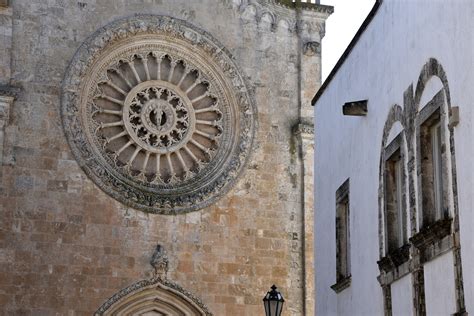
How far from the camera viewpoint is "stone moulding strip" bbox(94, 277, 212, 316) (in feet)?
67.7

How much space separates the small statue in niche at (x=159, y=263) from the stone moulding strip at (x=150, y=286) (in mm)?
116

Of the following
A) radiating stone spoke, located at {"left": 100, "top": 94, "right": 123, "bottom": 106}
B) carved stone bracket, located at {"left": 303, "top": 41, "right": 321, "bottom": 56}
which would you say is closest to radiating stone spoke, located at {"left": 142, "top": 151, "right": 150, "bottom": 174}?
radiating stone spoke, located at {"left": 100, "top": 94, "right": 123, "bottom": 106}

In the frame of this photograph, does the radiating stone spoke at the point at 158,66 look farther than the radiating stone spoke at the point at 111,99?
Yes

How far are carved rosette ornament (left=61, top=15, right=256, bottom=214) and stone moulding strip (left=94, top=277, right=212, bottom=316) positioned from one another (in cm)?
163

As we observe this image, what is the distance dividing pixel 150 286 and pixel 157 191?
2232mm

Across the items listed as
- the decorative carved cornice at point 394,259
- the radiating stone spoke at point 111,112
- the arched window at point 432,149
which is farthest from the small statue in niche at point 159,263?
the arched window at point 432,149

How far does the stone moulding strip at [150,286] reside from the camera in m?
20.6

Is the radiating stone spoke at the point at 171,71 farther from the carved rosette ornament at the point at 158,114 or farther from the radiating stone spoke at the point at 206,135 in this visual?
the radiating stone spoke at the point at 206,135

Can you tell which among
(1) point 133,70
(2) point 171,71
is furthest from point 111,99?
(2) point 171,71

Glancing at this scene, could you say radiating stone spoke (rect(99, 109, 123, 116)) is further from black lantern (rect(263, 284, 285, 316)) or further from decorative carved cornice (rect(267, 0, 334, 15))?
black lantern (rect(263, 284, 285, 316))

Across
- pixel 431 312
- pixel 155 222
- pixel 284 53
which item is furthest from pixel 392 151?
pixel 284 53

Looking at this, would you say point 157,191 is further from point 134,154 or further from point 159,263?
point 159,263

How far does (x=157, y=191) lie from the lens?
71.6 ft

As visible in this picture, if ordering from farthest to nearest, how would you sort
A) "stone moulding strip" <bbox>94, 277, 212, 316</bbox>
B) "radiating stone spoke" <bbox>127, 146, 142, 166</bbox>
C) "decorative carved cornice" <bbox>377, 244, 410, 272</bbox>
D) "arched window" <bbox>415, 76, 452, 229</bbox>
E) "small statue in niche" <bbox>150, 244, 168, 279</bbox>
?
"radiating stone spoke" <bbox>127, 146, 142, 166</bbox> → "small statue in niche" <bbox>150, 244, 168, 279</bbox> → "stone moulding strip" <bbox>94, 277, 212, 316</bbox> → "decorative carved cornice" <bbox>377, 244, 410, 272</bbox> → "arched window" <bbox>415, 76, 452, 229</bbox>
